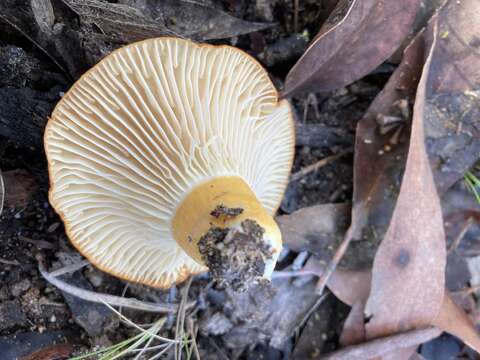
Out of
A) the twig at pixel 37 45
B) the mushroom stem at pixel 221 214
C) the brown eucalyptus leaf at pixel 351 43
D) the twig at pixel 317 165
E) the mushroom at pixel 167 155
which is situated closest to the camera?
the mushroom at pixel 167 155

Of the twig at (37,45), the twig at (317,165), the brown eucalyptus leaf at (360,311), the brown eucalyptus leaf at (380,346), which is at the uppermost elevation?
the twig at (37,45)

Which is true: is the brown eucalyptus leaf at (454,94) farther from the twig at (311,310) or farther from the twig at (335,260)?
the twig at (311,310)

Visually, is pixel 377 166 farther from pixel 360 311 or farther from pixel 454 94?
pixel 360 311

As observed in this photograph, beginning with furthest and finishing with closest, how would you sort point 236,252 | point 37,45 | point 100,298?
point 100,298, point 37,45, point 236,252

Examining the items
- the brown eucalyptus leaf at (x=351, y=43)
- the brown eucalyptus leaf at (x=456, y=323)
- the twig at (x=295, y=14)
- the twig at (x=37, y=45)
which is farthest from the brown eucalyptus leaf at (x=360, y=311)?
the twig at (x=37, y=45)

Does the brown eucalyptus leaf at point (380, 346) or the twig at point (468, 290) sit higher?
the twig at point (468, 290)

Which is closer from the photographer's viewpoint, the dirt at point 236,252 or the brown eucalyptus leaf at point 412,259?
the dirt at point 236,252

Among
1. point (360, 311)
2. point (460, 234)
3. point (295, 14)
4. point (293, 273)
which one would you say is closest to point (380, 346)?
point (360, 311)
